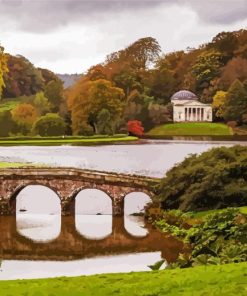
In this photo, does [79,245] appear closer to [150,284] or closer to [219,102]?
[150,284]

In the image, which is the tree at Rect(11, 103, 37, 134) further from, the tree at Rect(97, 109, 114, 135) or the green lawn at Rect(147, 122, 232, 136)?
the green lawn at Rect(147, 122, 232, 136)

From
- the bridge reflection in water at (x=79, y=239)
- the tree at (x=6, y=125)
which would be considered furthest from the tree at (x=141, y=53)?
the bridge reflection in water at (x=79, y=239)

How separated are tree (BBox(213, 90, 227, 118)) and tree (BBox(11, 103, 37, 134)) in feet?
93.1

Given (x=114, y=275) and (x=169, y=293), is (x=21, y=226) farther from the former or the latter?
(x=169, y=293)

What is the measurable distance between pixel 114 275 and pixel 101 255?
12995mm

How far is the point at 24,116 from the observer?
4060 inches

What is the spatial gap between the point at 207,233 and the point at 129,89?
88679 millimetres

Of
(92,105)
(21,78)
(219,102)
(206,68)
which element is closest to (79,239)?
(92,105)

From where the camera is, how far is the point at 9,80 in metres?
140

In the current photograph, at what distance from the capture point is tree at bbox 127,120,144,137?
329 feet

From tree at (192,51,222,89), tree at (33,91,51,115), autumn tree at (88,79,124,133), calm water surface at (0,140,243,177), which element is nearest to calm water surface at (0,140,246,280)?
calm water surface at (0,140,243,177)

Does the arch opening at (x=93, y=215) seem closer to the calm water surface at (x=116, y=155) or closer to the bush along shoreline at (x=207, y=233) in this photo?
the bush along shoreline at (x=207, y=233)

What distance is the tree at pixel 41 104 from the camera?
107m

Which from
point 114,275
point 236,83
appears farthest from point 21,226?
point 236,83
